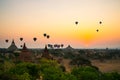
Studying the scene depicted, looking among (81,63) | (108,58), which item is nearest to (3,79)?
(81,63)

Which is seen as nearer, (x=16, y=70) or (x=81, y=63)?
(x=16, y=70)

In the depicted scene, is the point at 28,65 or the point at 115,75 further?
the point at 28,65

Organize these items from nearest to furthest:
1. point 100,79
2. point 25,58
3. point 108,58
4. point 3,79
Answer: point 3,79, point 100,79, point 25,58, point 108,58

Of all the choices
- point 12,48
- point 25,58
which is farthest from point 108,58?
point 25,58

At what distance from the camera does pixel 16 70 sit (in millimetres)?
38375

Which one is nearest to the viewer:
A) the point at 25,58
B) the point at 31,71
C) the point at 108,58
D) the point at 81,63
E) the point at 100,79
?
the point at 100,79

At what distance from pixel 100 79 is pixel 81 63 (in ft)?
180

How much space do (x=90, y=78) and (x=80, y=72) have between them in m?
1.83

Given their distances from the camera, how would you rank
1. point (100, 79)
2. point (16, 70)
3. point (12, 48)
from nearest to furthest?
point (100, 79) → point (16, 70) → point (12, 48)

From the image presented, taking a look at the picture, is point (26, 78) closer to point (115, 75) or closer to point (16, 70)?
point (16, 70)

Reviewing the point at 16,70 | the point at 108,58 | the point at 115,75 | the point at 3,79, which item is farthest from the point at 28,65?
the point at 108,58

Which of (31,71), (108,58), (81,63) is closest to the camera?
(31,71)

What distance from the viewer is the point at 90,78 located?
113 feet

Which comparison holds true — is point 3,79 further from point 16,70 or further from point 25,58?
point 25,58
